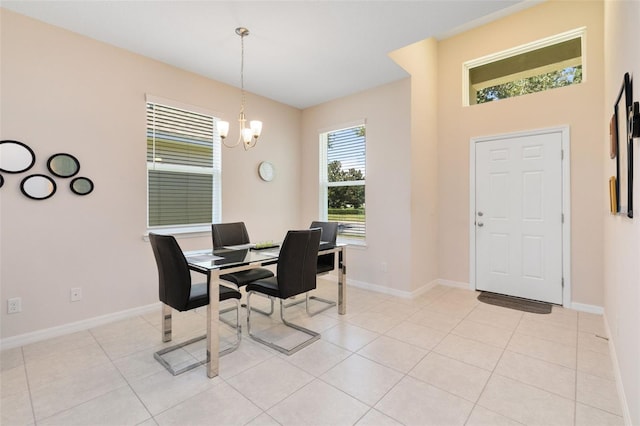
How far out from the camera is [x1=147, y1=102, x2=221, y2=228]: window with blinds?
327 cm

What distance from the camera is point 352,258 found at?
4.32m

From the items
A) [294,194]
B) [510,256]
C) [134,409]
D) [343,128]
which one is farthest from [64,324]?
[510,256]

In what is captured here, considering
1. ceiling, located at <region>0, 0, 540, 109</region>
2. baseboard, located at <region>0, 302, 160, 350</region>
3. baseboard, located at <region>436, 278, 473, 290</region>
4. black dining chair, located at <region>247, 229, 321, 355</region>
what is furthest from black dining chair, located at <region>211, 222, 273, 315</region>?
baseboard, located at <region>436, 278, 473, 290</region>

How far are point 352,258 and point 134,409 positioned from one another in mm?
3056

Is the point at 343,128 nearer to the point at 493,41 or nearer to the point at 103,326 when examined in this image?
the point at 493,41

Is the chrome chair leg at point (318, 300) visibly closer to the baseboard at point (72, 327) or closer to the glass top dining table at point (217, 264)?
the glass top dining table at point (217, 264)

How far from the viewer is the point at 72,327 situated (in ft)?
8.89

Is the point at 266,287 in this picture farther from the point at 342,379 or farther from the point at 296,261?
the point at 342,379

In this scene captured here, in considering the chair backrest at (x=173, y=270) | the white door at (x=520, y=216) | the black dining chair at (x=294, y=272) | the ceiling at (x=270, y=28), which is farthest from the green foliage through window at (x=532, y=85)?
the chair backrest at (x=173, y=270)

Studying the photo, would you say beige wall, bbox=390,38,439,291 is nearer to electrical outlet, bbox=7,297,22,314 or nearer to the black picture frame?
the black picture frame

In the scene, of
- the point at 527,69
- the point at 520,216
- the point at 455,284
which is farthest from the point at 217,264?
the point at 527,69

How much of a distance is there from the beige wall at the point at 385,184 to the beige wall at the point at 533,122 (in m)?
0.86

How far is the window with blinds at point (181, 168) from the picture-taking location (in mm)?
3271

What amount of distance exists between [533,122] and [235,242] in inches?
148
